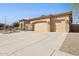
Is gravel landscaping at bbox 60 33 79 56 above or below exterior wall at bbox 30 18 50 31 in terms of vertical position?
below

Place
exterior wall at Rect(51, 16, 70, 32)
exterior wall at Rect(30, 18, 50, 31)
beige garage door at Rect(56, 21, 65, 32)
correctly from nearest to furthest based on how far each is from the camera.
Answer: exterior wall at Rect(51, 16, 70, 32) < beige garage door at Rect(56, 21, 65, 32) < exterior wall at Rect(30, 18, 50, 31)

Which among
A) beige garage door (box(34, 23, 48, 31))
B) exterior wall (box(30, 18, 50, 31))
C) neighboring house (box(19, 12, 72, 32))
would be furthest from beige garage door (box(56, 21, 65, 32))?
beige garage door (box(34, 23, 48, 31))

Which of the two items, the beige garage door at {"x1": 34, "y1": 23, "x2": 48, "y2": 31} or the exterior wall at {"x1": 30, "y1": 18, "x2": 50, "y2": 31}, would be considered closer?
the exterior wall at {"x1": 30, "y1": 18, "x2": 50, "y2": 31}

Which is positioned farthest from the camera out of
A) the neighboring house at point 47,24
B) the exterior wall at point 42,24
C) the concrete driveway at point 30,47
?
the exterior wall at point 42,24

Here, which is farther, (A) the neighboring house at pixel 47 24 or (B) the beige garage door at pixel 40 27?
(B) the beige garage door at pixel 40 27

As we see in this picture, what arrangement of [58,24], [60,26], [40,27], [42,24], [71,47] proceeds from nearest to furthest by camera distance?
[71,47] → [58,24] → [60,26] → [40,27] → [42,24]

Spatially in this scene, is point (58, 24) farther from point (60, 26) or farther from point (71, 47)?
point (71, 47)

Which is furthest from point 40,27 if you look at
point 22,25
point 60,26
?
point 22,25

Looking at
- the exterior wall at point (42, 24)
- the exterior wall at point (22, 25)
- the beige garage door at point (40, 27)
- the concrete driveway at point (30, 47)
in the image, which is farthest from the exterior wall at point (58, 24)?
the concrete driveway at point (30, 47)

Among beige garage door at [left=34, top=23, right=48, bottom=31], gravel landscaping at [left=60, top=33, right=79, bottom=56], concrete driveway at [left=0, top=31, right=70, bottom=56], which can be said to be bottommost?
concrete driveway at [left=0, top=31, right=70, bottom=56]

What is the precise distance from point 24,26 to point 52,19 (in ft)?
20.4

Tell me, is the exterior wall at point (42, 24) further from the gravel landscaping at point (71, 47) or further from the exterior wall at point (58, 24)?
the gravel landscaping at point (71, 47)

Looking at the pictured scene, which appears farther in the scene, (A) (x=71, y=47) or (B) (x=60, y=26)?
(B) (x=60, y=26)

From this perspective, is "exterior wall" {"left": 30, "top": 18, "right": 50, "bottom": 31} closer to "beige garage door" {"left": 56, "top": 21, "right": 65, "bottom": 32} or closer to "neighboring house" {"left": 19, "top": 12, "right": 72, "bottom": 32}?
"neighboring house" {"left": 19, "top": 12, "right": 72, "bottom": 32}
